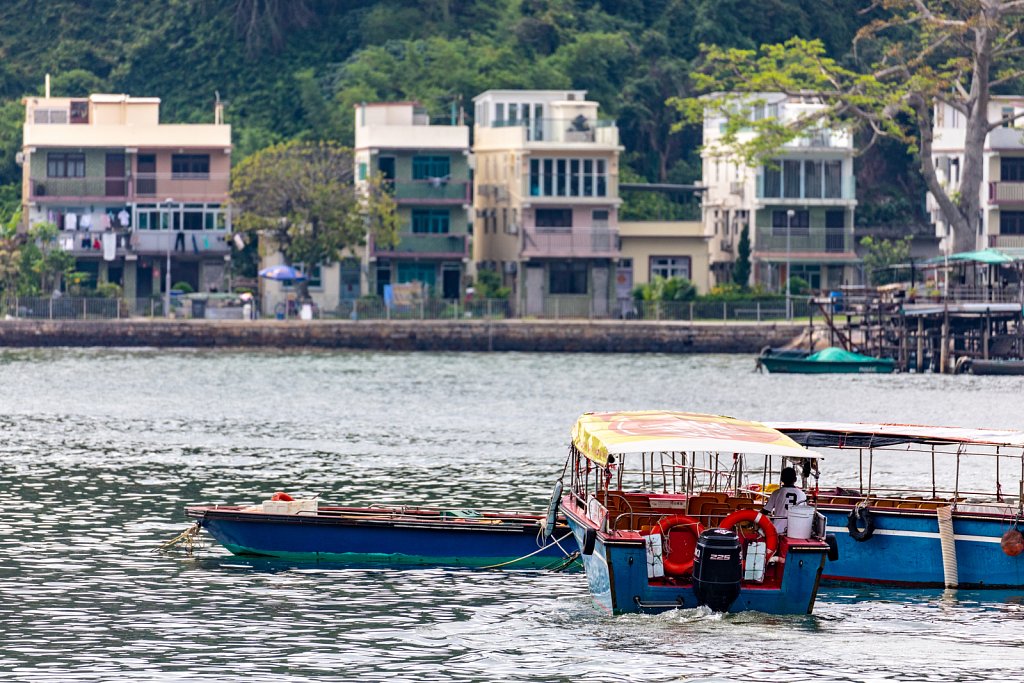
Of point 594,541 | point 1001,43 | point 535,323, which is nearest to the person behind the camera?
point 594,541

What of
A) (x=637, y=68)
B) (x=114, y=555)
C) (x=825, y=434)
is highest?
(x=637, y=68)

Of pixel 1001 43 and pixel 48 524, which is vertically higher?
pixel 1001 43

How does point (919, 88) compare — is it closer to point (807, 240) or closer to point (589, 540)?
point (807, 240)

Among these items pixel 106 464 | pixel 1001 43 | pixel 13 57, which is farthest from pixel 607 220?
pixel 106 464

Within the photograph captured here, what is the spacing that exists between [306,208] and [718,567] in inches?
3352

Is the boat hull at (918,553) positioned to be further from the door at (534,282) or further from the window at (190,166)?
the window at (190,166)

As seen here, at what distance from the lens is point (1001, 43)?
93.1m

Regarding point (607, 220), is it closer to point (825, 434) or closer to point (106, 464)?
point (106, 464)

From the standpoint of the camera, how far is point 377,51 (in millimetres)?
133250

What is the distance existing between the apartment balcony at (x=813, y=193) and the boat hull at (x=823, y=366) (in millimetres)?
29419

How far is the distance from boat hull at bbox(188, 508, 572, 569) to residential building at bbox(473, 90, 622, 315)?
3177 inches

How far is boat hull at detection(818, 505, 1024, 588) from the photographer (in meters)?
32.5

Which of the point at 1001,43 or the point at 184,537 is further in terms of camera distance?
the point at 1001,43

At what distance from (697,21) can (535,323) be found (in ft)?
127
